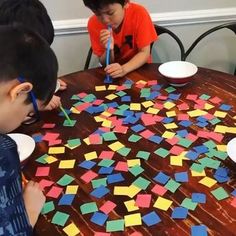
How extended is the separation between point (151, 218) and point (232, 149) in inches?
13.3

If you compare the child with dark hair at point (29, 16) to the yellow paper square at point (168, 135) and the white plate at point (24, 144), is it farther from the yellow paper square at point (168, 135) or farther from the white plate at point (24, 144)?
the yellow paper square at point (168, 135)

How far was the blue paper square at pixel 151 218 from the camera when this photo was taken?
34.2 inches

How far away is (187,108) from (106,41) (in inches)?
21.9

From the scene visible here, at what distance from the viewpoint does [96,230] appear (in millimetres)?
863

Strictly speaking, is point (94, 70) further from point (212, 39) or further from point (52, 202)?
point (212, 39)

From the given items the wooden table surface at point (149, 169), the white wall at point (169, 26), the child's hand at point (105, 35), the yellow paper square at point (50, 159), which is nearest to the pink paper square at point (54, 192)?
the wooden table surface at point (149, 169)

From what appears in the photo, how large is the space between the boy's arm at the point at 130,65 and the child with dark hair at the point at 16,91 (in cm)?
73

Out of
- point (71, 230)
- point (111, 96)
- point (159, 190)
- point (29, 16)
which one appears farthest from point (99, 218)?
point (29, 16)

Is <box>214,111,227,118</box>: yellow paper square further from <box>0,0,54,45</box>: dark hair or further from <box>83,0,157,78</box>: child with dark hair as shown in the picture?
<box>0,0,54,45</box>: dark hair

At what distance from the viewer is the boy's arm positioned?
5.07ft

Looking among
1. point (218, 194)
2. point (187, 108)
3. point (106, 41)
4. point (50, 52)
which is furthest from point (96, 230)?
point (106, 41)

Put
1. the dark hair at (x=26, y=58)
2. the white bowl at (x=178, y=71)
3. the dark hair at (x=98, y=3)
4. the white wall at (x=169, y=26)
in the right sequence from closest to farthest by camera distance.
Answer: the dark hair at (x=26, y=58) < the white bowl at (x=178, y=71) < the dark hair at (x=98, y=3) < the white wall at (x=169, y=26)

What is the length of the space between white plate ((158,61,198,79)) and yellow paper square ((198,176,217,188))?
59cm

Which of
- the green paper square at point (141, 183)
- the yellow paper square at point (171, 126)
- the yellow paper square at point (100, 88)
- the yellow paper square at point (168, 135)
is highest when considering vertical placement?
the yellow paper square at point (100, 88)
